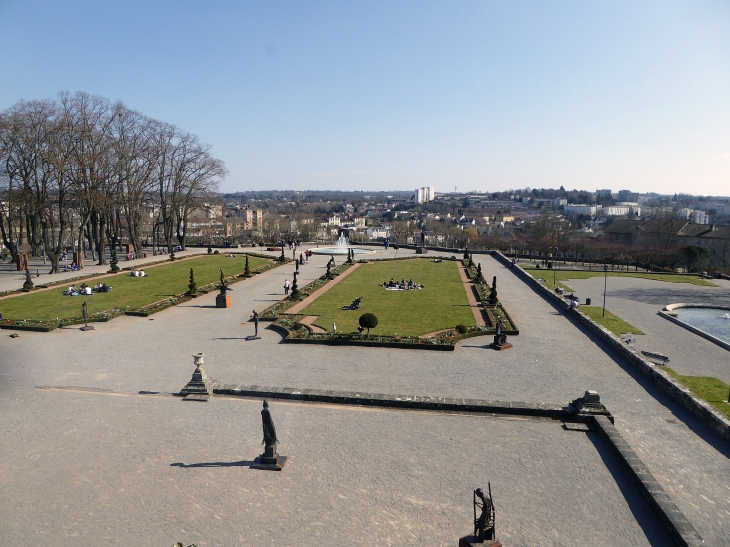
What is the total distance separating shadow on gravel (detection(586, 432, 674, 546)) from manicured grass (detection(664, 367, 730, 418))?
5699 mm

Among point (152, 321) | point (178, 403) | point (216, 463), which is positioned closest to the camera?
point (216, 463)

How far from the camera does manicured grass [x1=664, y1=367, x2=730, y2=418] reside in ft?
51.2

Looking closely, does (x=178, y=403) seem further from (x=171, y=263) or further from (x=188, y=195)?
(x=188, y=195)

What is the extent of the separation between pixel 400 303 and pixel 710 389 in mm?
15983

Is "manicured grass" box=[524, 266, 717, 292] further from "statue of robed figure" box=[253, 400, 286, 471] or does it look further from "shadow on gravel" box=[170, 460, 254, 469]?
"shadow on gravel" box=[170, 460, 254, 469]

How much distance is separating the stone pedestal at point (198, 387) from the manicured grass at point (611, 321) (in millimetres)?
20094

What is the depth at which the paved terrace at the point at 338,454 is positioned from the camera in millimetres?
9227

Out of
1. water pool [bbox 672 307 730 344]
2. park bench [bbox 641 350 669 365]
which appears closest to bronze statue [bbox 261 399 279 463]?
park bench [bbox 641 350 669 365]

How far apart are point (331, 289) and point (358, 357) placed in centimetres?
1525

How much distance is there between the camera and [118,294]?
3234 centimetres

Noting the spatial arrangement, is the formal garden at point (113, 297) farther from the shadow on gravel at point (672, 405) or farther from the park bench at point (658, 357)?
the park bench at point (658, 357)

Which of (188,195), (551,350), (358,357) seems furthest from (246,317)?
(188,195)

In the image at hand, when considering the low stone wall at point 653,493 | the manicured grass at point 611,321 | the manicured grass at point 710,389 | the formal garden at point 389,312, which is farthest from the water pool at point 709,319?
the low stone wall at point 653,493

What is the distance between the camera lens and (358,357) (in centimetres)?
1970
